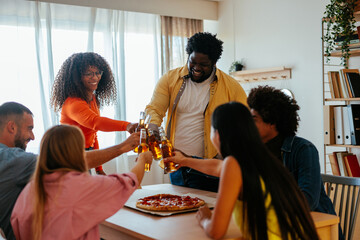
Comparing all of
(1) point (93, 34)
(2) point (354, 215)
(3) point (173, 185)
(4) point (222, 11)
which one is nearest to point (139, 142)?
(3) point (173, 185)

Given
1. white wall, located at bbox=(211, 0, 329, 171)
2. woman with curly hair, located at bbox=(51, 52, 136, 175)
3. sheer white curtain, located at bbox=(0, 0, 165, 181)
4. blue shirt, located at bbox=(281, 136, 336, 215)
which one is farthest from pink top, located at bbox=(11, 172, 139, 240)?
white wall, located at bbox=(211, 0, 329, 171)

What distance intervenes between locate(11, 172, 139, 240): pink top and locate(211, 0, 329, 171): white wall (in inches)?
129

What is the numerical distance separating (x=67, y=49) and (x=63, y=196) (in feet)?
11.7

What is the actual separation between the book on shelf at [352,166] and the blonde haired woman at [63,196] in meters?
2.61

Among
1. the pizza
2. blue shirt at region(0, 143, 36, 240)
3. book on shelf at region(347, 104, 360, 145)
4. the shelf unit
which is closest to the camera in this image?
→ blue shirt at region(0, 143, 36, 240)

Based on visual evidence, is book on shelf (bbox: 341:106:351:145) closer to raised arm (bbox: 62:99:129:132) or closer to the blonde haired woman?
raised arm (bbox: 62:99:129:132)

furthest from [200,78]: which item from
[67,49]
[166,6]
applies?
[166,6]

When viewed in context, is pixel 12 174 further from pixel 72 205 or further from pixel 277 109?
pixel 277 109

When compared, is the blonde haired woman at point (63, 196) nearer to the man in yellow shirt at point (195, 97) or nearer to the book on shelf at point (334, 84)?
the man in yellow shirt at point (195, 97)

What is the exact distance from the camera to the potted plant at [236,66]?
529cm

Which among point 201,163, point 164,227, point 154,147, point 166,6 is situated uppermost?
point 166,6

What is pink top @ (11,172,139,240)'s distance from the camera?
1464 mm

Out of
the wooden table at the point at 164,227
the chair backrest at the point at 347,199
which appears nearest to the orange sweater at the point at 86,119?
the wooden table at the point at 164,227

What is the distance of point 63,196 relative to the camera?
1.46 metres
